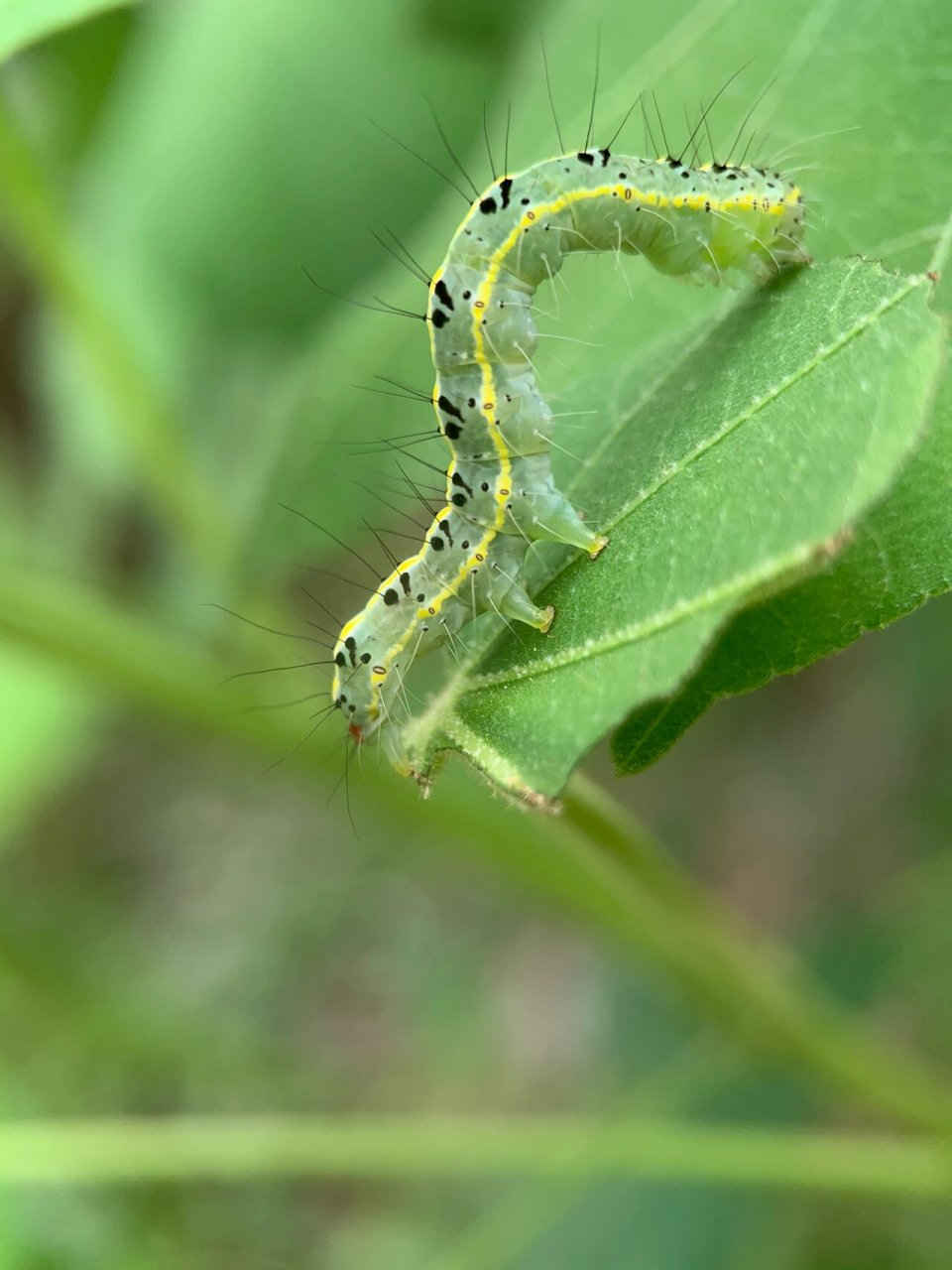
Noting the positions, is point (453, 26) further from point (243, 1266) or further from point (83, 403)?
point (243, 1266)

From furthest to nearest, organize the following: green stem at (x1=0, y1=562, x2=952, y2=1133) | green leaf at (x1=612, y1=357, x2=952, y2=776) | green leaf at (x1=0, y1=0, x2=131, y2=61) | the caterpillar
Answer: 1. green stem at (x1=0, y1=562, x2=952, y2=1133)
2. the caterpillar
3. green leaf at (x1=0, y1=0, x2=131, y2=61)
4. green leaf at (x1=612, y1=357, x2=952, y2=776)

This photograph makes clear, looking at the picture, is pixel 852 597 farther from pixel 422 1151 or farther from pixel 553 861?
pixel 422 1151

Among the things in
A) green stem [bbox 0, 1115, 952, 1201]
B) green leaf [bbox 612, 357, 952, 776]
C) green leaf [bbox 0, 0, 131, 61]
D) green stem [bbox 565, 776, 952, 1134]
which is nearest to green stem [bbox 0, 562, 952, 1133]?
green stem [bbox 565, 776, 952, 1134]

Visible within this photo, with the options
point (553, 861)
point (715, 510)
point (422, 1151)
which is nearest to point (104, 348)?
point (553, 861)

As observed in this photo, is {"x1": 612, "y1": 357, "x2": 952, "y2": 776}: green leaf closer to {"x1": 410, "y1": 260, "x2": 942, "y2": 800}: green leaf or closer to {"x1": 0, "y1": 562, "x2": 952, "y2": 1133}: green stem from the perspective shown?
{"x1": 410, "y1": 260, "x2": 942, "y2": 800}: green leaf

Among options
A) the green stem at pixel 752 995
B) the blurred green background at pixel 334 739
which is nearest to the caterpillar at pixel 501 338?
the blurred green background at pixel 334 739

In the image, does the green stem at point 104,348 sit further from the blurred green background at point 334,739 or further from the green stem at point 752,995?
the green stem at point 752,995
